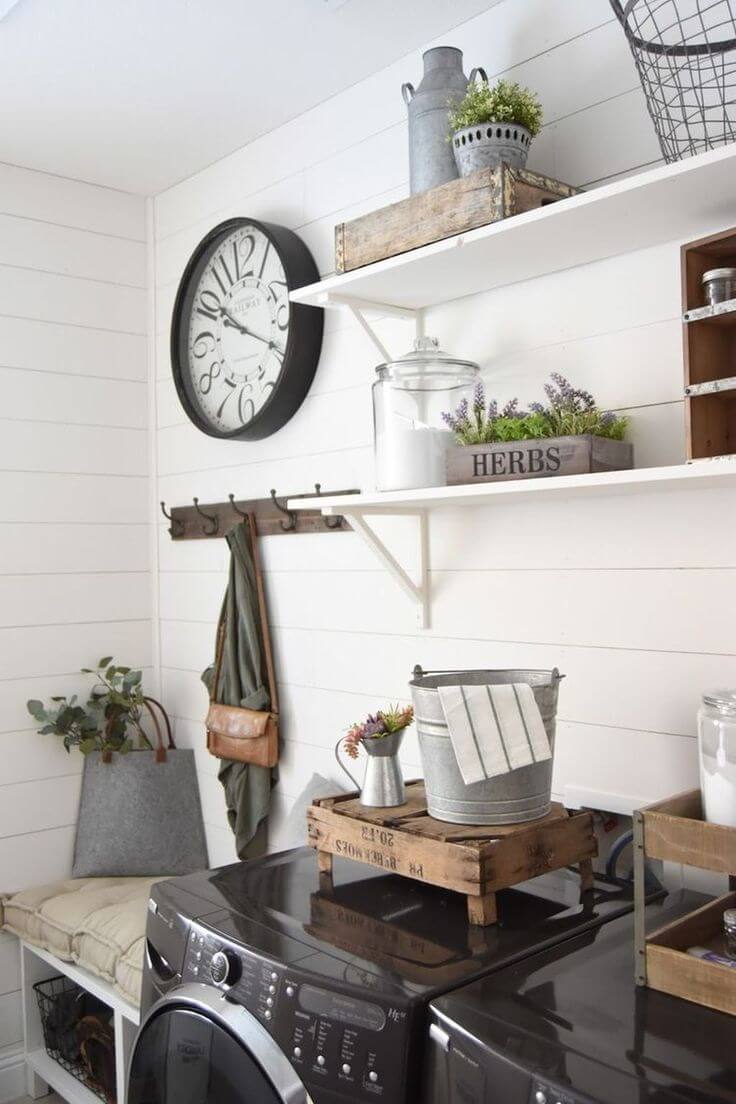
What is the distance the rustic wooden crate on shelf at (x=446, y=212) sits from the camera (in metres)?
1.64

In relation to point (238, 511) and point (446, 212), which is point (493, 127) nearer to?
point (446, 212)

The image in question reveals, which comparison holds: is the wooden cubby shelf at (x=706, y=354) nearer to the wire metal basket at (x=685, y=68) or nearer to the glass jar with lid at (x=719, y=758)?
the wire metal basket at (x=685, y=68)

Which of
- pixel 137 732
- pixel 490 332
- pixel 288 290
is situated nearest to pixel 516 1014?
pixel 490 332

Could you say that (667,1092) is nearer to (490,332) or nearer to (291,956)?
(291,956)

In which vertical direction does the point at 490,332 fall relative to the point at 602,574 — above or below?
above

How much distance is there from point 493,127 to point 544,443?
1.75ft

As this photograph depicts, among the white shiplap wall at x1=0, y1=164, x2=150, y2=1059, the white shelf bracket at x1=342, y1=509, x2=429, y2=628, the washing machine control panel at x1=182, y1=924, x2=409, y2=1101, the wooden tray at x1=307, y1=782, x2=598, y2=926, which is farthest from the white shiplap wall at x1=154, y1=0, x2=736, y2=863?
the washing machine control panel at x1=182, y1=924, x2=409, y2=1101

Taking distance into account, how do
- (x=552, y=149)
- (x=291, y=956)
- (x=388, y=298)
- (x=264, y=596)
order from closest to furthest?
(x=291, y=956), (x=552, y=149), (x=388, y=298), (x=264, y=596)

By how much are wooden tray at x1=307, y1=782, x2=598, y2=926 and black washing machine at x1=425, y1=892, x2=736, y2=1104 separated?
0.13 meters

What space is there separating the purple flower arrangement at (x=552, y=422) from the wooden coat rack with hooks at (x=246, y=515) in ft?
2.01

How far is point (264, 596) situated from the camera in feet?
8.43

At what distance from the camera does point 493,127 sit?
1.68m

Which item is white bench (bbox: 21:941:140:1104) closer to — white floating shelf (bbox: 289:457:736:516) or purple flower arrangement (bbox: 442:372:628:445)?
white floating shelf (bbox: 289:457:736:516)

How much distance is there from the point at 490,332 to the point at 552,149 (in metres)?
0.34
